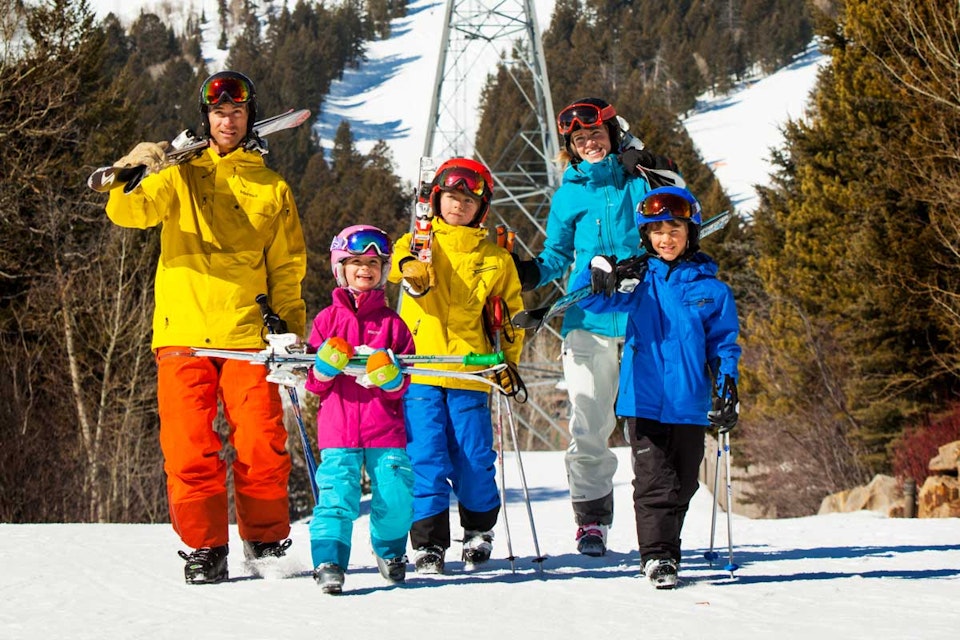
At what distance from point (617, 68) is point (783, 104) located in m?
18.5

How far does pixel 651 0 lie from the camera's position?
374 feet

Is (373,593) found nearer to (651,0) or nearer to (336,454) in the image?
(336,454)

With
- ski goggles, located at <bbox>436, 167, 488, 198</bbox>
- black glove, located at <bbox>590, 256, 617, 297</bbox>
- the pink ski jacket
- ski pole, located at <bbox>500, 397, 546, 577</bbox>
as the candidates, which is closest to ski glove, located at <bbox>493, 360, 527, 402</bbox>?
ski pole, located at <bbox>500, 397, 546, 577</bbox>

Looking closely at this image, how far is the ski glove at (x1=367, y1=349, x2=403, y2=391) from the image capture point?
507cm

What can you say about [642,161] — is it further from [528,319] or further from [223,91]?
[223,91]

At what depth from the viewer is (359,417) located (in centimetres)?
524

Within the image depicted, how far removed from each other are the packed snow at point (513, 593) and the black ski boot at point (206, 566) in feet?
0.30

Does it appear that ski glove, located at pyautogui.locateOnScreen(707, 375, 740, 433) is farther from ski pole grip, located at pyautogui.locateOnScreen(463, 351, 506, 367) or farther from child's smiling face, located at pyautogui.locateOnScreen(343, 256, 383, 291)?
child's smiling face, located at pyautogui.locateOnScreen(343, 256, 383, 291)

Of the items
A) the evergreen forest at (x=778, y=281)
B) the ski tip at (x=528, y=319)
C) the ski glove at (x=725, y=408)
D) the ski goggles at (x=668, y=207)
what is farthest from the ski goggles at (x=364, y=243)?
the evergreen forest at (x=778, y=281)

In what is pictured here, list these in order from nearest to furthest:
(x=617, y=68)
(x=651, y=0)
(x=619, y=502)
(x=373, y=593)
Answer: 1. (x=373, y=593)
2. (x=619, y=502)
3. (x=617, y=68)
4. (x=651, y=0)

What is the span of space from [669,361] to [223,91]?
7.99ft

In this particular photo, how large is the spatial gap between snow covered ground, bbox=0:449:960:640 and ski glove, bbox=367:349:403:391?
861mm

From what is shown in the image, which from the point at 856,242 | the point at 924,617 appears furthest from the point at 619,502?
the point at 924,617

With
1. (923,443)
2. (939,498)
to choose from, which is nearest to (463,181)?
(939,498)
